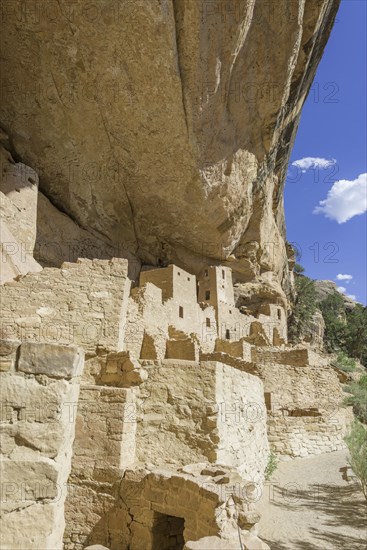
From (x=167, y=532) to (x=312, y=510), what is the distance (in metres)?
3.91

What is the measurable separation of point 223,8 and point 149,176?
20.9 ft

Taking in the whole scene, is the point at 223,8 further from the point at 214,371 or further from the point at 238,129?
the point at 214,371

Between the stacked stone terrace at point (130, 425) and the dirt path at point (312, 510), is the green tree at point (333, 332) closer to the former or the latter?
the dirt path at point (312, 510)

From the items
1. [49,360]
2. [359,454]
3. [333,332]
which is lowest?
[359,454]

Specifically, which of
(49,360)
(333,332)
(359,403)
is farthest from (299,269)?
(49,360)

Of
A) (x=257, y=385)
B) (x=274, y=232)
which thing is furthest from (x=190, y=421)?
(x=274, y=232)

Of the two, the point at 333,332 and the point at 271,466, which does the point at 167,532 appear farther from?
the point at 333,332

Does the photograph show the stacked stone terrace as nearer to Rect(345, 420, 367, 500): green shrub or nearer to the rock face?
Rect(345, 420, 367, 500): green shrub

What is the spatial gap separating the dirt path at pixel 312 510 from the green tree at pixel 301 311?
22145mm

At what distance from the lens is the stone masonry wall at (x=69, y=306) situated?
19.3ft

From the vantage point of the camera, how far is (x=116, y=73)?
38.2ft

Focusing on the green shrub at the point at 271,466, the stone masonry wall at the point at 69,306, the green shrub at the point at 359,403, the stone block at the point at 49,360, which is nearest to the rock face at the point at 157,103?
the stone masonry wall at the point at 69,306

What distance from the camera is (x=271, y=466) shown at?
9.06 m

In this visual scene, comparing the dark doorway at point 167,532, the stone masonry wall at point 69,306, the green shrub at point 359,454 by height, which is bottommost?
the dark doorway at point 167,532
